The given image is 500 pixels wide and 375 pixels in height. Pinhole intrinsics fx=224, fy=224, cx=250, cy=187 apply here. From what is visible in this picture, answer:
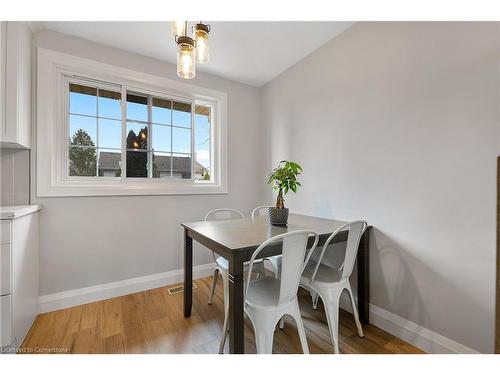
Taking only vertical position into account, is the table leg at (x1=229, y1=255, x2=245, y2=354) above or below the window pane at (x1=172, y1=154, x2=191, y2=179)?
below

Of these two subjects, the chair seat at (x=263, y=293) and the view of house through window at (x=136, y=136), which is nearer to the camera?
the chair seat at (x=263, y=293)

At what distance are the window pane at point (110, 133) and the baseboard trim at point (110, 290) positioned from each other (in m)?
1.37

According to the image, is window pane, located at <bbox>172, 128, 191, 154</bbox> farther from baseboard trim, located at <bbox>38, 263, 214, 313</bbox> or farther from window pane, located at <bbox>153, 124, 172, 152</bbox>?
baseboard trim, located at <bbox>38, 263, 214, 313</bbox>

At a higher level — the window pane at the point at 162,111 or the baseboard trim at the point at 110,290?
the window pane at the point at 162,111

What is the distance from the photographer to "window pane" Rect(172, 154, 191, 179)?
260cm

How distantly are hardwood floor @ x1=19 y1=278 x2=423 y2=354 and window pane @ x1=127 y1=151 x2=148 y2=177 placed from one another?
1.25 meters

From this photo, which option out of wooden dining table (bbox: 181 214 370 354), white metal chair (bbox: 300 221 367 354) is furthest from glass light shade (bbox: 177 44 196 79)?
white metal chair (bbox: 300 221 367 354)

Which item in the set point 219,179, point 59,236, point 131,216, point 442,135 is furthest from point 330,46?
point 59,236

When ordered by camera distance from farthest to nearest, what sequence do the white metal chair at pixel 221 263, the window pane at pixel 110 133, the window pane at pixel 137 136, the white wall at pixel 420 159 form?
the window pane at pixel 137 136 < the window pane at pixel 110 133 < the white metal chair at pixel 221 263 < the white wall at pixel 420 159

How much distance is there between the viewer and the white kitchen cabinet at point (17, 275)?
1321 millimetres

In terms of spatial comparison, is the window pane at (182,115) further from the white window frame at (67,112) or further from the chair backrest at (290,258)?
the chair backrest at (290,258)

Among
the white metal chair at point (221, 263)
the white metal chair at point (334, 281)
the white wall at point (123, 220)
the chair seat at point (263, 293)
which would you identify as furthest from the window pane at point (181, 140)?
the white metal chair at point (334, 281)
